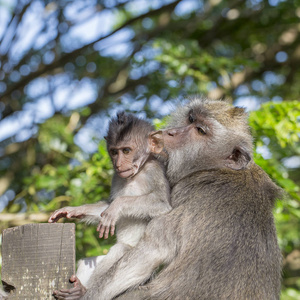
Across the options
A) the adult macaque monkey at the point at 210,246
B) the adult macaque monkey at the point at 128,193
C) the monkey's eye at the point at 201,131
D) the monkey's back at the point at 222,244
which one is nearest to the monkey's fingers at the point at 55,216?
the adult macaque monkey at the point at 128,193

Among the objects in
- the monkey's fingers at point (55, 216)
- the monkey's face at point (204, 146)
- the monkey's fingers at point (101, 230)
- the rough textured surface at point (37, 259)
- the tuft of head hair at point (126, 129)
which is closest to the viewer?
the rough textured surface at point (37, 259)

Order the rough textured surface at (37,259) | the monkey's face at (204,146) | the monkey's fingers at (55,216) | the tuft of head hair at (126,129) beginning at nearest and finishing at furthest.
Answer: the rough textured surface at (37,259) < the monkey's fingers at (55,216) < the monkey's face at (204,146) < the tuft of head hair at (126,129)

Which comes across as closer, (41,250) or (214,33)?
(41,250)

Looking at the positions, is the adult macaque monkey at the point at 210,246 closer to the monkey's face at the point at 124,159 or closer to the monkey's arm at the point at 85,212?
the monkey's face at the point at 124,159

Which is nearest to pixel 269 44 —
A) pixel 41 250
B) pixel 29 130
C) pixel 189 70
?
pixel 189 70

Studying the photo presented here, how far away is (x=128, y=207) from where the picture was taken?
4.01 metres

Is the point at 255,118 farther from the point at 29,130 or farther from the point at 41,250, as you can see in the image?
the point at 29,130

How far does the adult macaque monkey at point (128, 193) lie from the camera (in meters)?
3.97

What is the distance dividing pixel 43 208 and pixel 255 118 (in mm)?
3183

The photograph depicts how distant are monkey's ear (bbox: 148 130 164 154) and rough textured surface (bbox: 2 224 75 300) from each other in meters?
1.31

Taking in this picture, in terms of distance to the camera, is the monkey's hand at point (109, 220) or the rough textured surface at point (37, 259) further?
the monkey's hand at point (109, 220)

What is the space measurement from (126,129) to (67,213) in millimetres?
974

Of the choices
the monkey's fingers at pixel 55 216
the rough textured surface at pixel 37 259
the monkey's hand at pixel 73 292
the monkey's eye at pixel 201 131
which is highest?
the rough textured surface at pixel 37 259

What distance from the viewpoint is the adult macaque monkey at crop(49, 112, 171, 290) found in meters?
3.97
